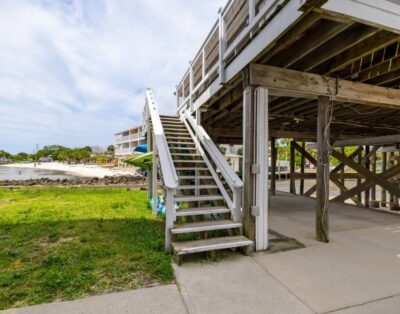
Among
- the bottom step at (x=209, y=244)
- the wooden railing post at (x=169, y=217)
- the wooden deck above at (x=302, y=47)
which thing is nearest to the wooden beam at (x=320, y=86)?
the wooden deck above at (x=302, y=47)

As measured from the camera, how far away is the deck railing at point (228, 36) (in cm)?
312

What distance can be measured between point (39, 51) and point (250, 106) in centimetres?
642

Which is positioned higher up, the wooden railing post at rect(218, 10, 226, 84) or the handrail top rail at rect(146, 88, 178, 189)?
the wooden railing post at rect(218, 10, 226, 84)

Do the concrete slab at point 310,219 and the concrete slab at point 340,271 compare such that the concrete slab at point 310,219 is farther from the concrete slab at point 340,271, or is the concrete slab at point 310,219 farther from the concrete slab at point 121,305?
the concrete slab at point 121,305

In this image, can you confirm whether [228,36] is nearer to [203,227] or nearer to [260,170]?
[260,170]

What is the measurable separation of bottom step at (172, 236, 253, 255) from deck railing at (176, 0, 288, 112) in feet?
9.12

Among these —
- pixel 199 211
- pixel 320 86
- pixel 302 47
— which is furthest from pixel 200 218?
pixel 302 47

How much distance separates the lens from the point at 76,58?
7.53m

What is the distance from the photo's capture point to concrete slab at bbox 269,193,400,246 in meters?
4.52

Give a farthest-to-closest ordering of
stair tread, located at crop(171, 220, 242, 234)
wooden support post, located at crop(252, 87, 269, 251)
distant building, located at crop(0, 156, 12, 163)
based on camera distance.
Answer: distant building, located at crop(0, 156, 12, 163)
wooden support post, located at crop(252, 87, 269, 251)
stair tread, located at crop(171, 220, 242, 234)

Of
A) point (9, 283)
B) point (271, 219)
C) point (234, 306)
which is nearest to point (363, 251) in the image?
point (271, 219)

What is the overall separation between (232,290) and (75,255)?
2294 mm

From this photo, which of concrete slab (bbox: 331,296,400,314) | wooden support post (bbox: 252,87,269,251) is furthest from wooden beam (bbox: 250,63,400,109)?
concrete slab (bbox: 331,296,400,314)

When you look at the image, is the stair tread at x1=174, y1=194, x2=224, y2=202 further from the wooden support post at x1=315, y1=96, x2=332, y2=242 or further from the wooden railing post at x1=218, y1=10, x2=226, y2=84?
the wooden railing post at x1=218, y1=10, x2=226, y2=84
